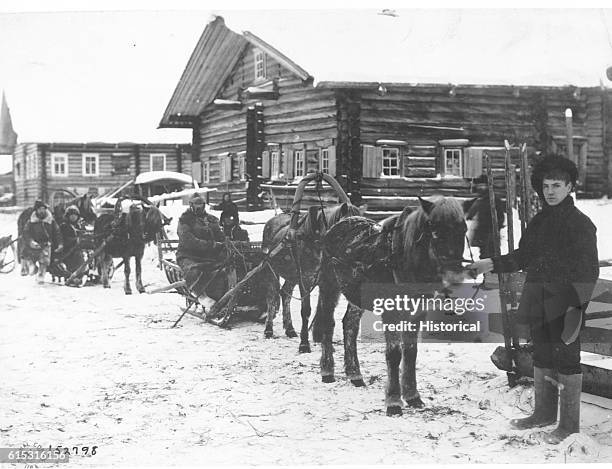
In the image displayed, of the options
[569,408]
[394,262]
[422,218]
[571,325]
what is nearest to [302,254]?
[394,262]

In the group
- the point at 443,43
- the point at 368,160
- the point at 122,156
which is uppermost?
the point at 122,156

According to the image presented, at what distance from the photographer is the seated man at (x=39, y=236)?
27.1 feet

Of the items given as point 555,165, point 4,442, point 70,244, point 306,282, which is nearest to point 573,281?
point 555,165

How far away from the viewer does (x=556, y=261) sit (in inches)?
143

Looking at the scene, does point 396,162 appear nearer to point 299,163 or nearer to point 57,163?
point 299,163

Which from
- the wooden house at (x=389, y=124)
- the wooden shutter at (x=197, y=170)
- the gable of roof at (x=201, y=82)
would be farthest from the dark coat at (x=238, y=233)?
the wooden shutter at (x=197, y=170)

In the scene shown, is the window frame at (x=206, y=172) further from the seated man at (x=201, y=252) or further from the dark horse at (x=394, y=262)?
the dark horse at (x=394, y=262)

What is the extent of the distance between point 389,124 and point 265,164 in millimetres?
1596

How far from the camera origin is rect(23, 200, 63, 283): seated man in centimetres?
827

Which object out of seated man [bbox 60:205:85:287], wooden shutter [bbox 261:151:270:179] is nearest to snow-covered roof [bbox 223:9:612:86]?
wooden shutter [bbox 261:151:270:179]

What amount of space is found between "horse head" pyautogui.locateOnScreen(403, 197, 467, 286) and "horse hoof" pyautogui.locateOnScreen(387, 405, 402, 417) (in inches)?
35.4

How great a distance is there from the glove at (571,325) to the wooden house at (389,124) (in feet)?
5.85

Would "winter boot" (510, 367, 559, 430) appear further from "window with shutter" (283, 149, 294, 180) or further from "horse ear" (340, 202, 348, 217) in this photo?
"window with shutter" (283, 149, 294, 180)

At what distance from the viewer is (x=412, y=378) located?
13.5ft
